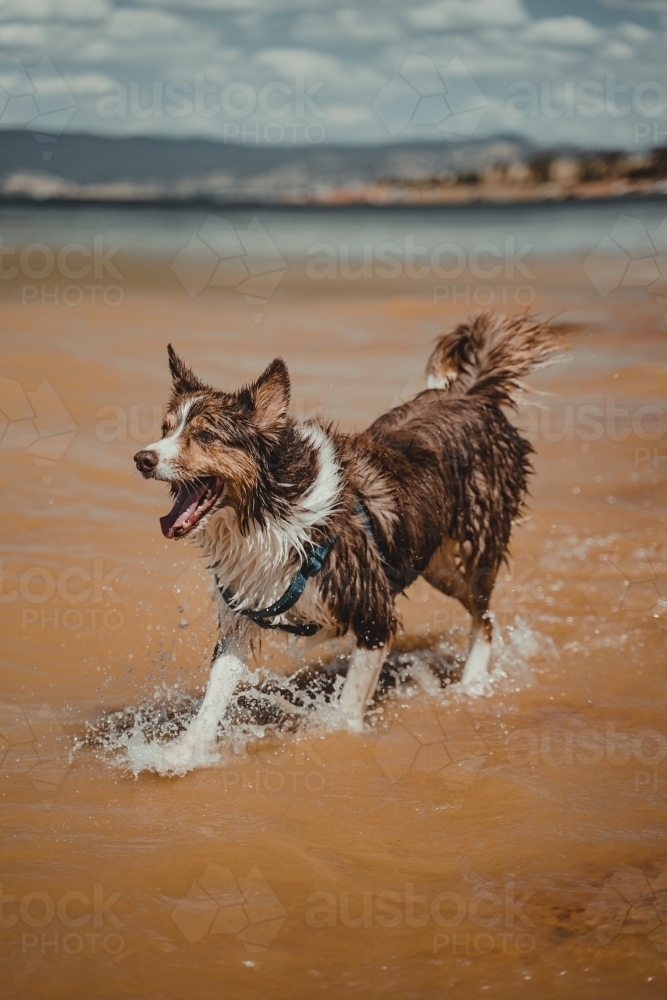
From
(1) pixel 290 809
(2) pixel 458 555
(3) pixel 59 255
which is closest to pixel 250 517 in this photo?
(1) pixel 290 809

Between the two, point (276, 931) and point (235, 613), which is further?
point (235, 613)

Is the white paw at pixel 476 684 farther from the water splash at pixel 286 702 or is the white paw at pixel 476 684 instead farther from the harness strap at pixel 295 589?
the harness strap at pixel 295 589

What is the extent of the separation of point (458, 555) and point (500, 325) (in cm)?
125

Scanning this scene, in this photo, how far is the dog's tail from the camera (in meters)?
5.76

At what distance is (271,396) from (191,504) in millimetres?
538

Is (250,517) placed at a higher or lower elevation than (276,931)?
higher

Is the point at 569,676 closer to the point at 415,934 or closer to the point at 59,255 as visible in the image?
the point at 415,934

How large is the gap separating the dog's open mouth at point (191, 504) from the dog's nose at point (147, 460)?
229 millimetres

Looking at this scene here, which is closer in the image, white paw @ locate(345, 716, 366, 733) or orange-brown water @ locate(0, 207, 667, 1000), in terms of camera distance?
orange-brown water @ locate(0, 207, 667, 1000)

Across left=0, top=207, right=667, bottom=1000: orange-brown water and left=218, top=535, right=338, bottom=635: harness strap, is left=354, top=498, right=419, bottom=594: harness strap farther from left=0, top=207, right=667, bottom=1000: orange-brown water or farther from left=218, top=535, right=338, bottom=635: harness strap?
left=0, top=207, right=667, bottom=1000: orange-brown water

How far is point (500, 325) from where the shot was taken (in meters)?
5.86

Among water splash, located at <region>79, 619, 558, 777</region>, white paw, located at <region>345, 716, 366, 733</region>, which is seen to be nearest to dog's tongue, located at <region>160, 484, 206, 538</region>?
water splash, located at <region>79, 619, 558, 777</region>

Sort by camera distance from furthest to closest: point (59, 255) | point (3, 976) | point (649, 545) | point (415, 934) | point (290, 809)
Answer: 1. point (59, 255)
2. point (649, 545)
3. point (290, 809)
4. point (415, 934)
5. point (3, 976)

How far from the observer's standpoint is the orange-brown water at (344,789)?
331 cm
